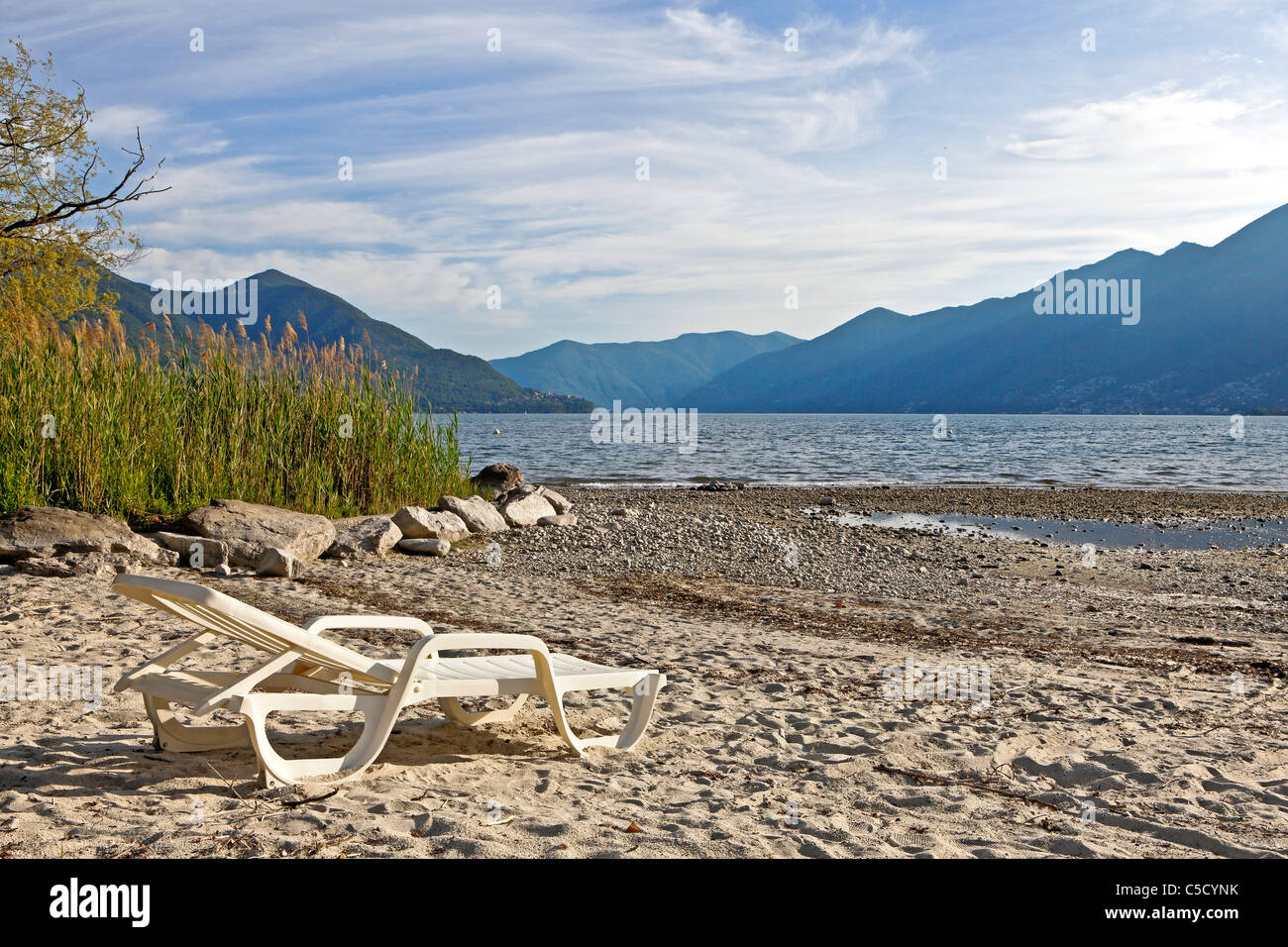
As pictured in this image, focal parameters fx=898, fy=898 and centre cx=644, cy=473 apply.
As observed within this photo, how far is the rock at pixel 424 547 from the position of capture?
37.2 ft

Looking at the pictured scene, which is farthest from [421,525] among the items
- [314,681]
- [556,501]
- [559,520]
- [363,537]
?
[314,681]

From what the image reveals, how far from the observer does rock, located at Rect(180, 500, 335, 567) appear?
30.8 ft

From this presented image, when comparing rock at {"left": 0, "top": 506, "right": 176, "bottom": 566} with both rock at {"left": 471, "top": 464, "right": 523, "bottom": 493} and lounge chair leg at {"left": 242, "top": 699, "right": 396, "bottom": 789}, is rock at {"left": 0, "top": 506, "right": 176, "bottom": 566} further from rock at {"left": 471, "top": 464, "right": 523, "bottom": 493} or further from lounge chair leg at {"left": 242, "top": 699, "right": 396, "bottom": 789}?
rock at {"left": 471, "top": 464, "right": 523, "bottom": 493}

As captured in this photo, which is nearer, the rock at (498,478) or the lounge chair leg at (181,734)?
the lounge chair leg at (181,734)

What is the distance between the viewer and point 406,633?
22.2 ft

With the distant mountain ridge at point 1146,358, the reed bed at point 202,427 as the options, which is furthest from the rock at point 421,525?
the distant mountain ridge at point 1146,358

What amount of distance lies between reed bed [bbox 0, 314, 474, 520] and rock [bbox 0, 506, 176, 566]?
2.66 ft

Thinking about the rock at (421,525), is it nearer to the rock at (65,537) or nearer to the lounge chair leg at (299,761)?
the rock at (65,537)

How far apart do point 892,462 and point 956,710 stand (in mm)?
34546

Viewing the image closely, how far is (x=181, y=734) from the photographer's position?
3902mm

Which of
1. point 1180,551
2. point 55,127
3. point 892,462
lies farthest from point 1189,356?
point 55,127

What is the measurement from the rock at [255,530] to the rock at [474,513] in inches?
119

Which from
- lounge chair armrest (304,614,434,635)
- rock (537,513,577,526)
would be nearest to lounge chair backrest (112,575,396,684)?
lounge chair armrest (304,614,434,635)

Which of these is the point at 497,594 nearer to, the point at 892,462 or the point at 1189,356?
the point at 892,462
